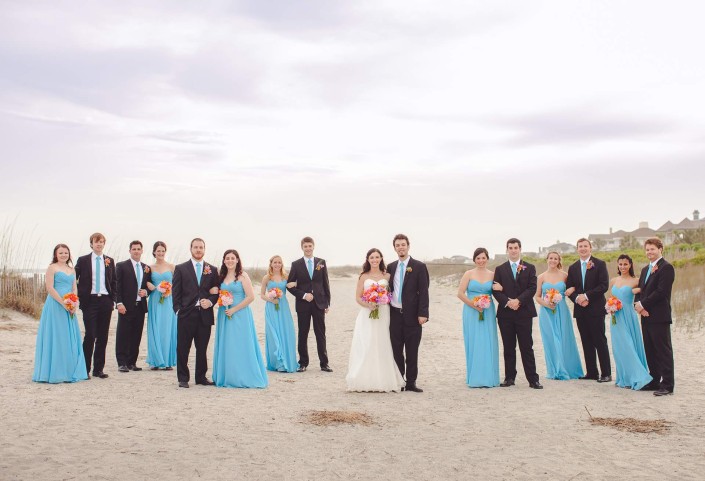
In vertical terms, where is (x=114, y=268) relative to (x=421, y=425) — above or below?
above

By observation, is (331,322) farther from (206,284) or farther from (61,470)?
(61,470)

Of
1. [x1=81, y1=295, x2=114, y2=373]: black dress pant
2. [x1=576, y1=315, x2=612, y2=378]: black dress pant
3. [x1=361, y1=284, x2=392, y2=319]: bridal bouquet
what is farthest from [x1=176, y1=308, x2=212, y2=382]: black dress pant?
[x1=576, y1=315, x2=612, y2=378]: black dress pant

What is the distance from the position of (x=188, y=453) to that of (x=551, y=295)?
23.7ft

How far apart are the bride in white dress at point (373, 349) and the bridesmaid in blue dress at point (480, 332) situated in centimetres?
120

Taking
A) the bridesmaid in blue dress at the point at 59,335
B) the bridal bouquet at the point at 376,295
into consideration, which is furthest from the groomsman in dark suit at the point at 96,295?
the bridal bouquet at the point at 376,295

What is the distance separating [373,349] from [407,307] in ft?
2.66

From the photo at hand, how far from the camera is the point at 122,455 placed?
7.59 m

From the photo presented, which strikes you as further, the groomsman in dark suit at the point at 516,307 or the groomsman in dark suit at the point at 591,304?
the groomsman in dark suit at the point at 591,304

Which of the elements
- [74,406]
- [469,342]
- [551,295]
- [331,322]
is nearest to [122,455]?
[74,406]

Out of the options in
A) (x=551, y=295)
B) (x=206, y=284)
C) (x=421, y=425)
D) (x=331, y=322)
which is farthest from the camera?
(x=331, y=322)

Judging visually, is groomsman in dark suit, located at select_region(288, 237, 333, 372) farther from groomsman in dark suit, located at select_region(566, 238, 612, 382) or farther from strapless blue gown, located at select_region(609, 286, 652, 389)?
strapless blue gown, located at select_region(609, 286, 652, 389)

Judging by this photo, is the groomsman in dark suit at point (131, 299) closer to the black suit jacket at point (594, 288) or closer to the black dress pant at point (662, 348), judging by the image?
the black suit jacket at point (594, 288)

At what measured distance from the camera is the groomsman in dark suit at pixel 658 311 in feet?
36.0

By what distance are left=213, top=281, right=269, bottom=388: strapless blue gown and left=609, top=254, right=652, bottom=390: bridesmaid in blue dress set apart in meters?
5.48
